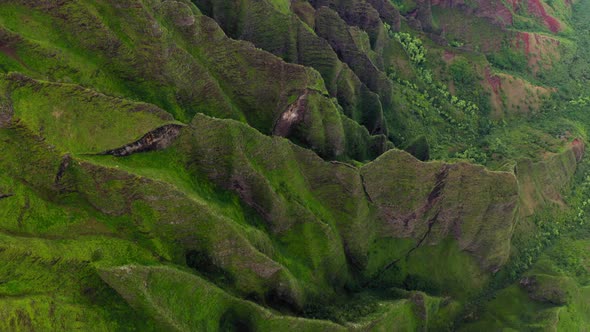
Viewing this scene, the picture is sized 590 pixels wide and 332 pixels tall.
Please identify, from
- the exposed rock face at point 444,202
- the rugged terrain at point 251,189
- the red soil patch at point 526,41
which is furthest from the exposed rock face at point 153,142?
the red soil patch at point 526,41

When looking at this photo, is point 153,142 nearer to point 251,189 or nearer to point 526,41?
point 251,189

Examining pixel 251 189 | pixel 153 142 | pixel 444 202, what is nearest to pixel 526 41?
pixel 444 202

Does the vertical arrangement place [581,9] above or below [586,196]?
above

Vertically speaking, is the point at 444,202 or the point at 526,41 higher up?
the point at 526,41

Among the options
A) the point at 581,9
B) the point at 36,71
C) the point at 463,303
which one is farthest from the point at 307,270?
the point at 581,9

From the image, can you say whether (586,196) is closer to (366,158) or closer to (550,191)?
(550,191)

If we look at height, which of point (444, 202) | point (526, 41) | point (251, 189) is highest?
point (526, 41)

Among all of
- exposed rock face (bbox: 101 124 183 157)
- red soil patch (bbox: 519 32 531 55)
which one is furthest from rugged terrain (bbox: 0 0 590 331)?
red soil patch (bbox: 519 32 531 55)

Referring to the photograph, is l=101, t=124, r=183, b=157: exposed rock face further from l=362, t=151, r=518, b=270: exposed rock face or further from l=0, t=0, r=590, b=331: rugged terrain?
l=362, t=151, r=518, b=270: exposed rock face
